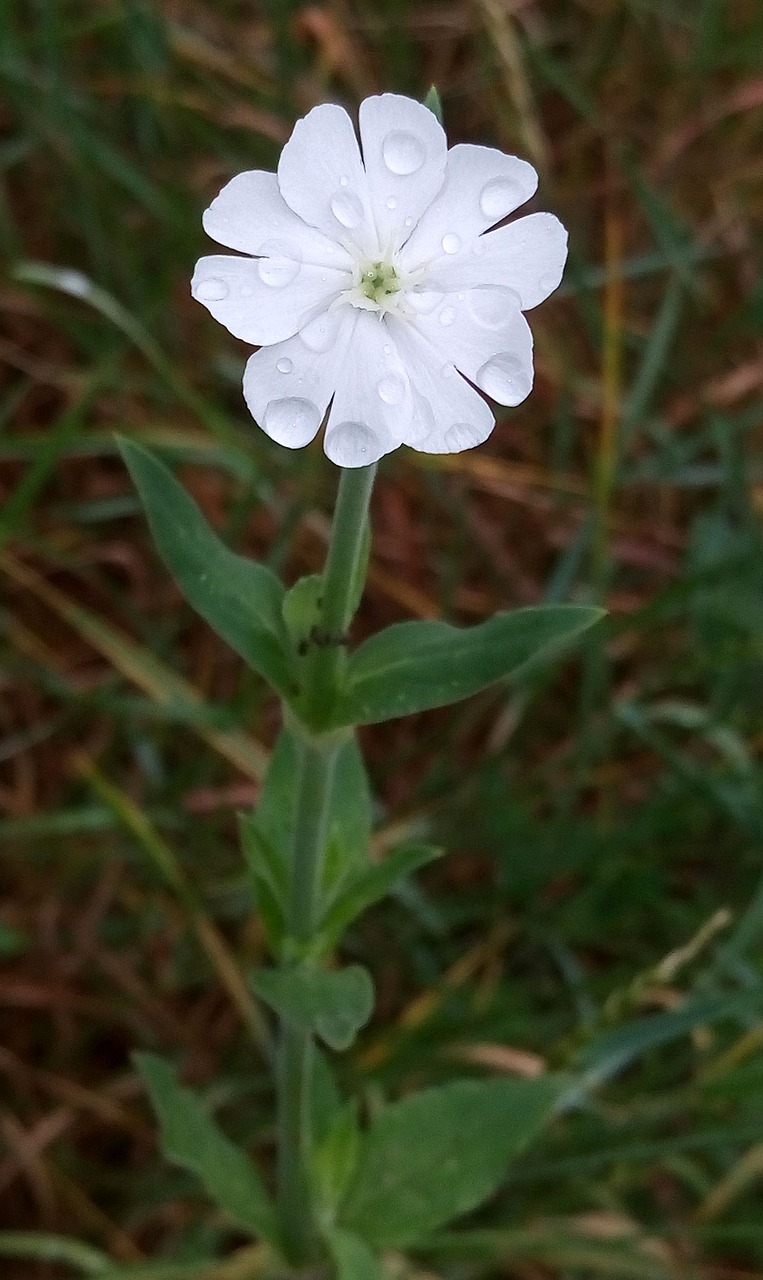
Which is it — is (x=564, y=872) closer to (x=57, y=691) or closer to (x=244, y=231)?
(x=57, y=691)

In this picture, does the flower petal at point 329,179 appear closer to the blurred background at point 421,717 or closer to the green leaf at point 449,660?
the green leaf at point 449,660

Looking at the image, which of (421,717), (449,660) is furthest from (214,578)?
(421,717)

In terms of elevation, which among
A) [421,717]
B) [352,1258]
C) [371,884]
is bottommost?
[352,1258]

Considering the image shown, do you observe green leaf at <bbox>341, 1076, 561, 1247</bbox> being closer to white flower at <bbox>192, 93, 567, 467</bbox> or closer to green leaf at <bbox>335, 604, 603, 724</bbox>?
green leaf at <bbox>335, 604, 603, 724</bbox>

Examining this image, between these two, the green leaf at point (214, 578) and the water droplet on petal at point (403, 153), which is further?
the green leaf at point (214, 578)

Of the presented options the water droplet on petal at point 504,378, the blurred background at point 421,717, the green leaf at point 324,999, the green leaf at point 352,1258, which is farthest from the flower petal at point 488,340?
the green leaf at point 352,1258

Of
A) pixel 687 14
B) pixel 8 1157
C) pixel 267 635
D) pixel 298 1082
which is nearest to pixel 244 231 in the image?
pixel 267 635

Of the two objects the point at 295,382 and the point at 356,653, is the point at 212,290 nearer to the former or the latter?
the point at 295,382
